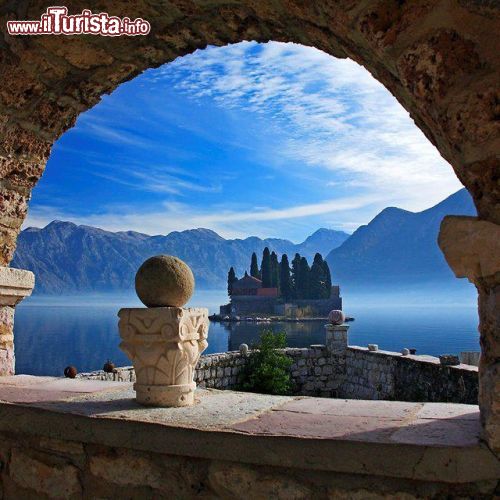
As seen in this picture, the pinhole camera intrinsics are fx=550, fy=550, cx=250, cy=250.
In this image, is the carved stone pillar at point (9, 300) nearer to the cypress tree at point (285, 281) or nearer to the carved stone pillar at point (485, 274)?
the carved stone pillar at point (485, 274)

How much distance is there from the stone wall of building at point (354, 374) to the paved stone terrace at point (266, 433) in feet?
22.8

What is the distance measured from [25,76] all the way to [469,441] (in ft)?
10.9

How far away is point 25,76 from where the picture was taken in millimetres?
3594

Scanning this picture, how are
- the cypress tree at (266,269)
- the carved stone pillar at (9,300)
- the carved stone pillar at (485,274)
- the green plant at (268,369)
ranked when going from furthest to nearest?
the cypress tree at (266,269)
the green plant at (268,369)
the carved stone pillar at (9,300)
the carved stone pillar at (485,274)

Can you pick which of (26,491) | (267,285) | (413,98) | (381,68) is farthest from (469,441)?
(267,285)

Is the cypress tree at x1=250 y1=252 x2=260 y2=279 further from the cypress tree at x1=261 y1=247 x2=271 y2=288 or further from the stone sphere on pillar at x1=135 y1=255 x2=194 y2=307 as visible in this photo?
the stone sphere on pillar at x1=135 y1=255 x2=194 y2=307

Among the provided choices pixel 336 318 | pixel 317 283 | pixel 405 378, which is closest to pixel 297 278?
pixel 317 283

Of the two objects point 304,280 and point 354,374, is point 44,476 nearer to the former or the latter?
point 354,374

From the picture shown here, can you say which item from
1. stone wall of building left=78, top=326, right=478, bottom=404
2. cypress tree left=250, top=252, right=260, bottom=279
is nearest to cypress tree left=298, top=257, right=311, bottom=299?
cypress tree left=250, top=252, right=260, bottom=279

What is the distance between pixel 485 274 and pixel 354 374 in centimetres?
1115

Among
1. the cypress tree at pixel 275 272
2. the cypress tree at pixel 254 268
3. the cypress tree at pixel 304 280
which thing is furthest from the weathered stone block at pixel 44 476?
the cypress tree at pixel 254 268

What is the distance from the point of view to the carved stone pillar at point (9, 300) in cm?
391

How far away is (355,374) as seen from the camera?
12.6 meters

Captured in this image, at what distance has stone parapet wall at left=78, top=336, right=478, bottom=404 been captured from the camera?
9.47 m
